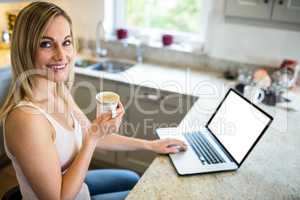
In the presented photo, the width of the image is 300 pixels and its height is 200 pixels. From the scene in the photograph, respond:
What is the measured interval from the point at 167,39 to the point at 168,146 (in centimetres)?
149

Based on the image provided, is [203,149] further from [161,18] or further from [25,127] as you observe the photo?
[161,18]

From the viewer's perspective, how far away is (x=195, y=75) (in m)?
2.46

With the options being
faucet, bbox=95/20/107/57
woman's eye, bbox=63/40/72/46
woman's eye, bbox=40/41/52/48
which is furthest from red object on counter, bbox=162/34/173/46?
woman's eye, bbox=40/41/52/48

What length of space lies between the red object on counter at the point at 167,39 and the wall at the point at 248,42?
34 centimetres

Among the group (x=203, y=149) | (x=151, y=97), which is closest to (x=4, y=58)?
(x=151, y=97)

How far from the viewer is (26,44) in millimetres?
1097

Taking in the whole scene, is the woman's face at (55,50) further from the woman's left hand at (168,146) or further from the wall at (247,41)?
the wall at (247,41)

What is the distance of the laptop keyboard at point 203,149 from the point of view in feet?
4.20

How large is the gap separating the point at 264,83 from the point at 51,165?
1.59 metres

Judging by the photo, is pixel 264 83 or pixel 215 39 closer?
pixel 264 83

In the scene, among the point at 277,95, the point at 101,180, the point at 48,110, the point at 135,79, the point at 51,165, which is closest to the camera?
the point at 51,165

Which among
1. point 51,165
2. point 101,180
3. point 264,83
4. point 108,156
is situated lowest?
point 108,156

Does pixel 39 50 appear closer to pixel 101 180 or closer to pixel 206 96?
pixel 101 180

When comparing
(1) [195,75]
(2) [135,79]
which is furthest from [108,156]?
(1) [195,75]
